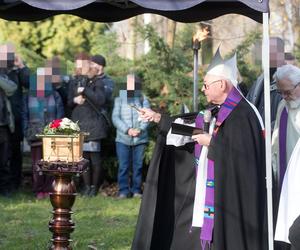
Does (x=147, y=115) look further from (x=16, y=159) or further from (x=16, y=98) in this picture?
(x=16, y=159)

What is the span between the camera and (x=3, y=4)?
8758 millimetres

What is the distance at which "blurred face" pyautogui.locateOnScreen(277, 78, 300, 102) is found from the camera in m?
8.51

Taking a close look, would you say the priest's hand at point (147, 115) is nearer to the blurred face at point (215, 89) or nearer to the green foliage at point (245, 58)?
the blurred face at point (215, 89)

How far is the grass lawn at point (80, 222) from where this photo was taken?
9734 mm

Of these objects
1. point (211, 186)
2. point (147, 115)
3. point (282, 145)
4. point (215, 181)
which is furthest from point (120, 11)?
point (215, 181)

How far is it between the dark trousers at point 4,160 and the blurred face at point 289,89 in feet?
17.4

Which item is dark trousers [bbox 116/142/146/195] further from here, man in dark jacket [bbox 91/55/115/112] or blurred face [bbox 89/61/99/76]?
blurred face [bbox 89/61/99/76]

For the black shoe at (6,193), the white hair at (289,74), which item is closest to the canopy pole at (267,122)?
the white hair at (289,74)

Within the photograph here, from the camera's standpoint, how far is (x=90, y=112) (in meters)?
12.8

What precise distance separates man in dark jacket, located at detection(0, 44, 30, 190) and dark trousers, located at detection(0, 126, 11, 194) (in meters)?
0.16

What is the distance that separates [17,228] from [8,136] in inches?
98.2

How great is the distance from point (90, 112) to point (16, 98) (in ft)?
3.55

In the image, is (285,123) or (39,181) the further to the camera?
(39,181)

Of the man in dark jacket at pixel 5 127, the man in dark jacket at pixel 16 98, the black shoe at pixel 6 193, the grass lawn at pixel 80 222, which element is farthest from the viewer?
the black shoe at pixel 6 193
